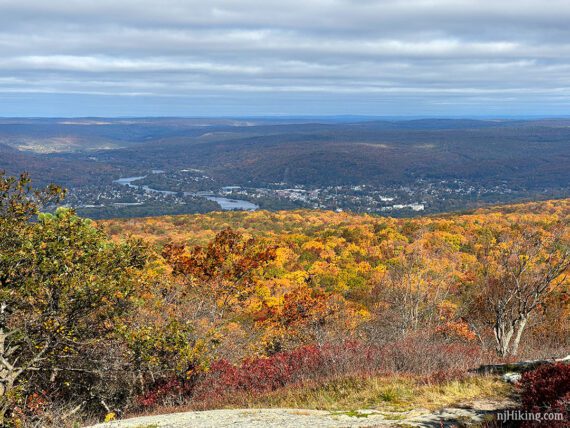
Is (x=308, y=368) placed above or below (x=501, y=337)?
above

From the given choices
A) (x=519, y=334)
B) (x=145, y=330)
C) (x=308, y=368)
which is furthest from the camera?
(x=519, y=334)

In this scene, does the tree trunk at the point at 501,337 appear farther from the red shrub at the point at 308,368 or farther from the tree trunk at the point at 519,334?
the red shrub at the point at 308,368

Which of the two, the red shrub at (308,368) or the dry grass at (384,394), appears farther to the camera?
the red shrub at (308,368)

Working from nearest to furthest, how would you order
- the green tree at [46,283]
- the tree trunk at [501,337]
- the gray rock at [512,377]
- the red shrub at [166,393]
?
the gray rock at [512,377] < the green tree at [46,283] < the red shrub at [166,393] < the tree trunk at [501,337]

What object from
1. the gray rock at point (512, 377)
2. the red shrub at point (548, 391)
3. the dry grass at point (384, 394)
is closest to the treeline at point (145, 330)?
the dry grass at point (384, 394)

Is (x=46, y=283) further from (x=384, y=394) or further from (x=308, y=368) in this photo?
(x=384, y=394)

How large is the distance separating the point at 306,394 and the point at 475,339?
46.1 feet

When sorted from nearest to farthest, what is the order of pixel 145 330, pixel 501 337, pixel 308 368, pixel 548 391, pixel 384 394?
pixel 548 391 < pixel 384 394 < pixel 145 330 < pixel 308 368 < pixel 501 337

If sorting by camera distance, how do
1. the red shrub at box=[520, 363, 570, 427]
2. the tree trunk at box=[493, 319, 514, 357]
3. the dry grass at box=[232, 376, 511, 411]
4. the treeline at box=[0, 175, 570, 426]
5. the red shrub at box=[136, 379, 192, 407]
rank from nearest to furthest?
the red shrub at box=[520, 363, 570, 427], the dry grass at box=[232, 376, 511, 411], the treeline at box=[0, 175, 570, 426], the red shrub at box=[136, 379, 192, 407], the tree trunk at box=[493, 319, 514, 357]

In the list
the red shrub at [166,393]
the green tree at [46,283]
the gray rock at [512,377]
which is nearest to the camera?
the gray rock at [512,377]

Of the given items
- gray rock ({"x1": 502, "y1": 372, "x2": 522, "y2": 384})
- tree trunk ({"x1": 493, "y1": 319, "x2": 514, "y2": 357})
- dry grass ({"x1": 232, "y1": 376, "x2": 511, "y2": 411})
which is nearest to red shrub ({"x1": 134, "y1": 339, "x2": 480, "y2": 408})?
dry grass ({"x1": 232, "y1": 376, "x2": 511, "y2": 411})

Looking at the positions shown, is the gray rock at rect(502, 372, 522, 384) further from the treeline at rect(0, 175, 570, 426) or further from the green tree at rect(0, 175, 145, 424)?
the green tree at rect(0, 175, 145, 424)

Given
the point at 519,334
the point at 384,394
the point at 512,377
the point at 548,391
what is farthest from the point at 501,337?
the point at 548,391

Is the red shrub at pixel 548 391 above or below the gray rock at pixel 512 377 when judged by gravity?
above
